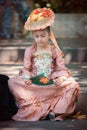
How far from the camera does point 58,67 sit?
5516 mm

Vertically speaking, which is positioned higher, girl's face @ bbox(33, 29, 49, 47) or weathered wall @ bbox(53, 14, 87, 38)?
girl's face @ bbox(33, 29, 49, 47)

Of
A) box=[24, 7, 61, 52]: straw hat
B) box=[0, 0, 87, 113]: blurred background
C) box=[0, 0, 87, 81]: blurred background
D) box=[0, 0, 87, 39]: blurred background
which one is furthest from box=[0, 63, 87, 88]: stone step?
box=[0, 0, 87, 39]: blurred background

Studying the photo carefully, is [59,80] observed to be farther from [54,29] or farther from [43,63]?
[54,29]

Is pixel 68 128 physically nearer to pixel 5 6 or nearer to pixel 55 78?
pixel 55 78

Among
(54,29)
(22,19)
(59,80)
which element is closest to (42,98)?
(59,80)

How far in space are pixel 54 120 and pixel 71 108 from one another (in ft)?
0.77

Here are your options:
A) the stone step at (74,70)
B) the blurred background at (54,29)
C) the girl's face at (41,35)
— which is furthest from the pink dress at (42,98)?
the blurred background at (54,29)

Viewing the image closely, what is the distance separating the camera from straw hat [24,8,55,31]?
5.39m

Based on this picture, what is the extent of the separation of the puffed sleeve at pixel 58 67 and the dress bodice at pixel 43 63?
0.06 metres

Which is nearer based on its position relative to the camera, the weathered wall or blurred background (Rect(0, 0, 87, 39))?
blurred background (Rect(0, 0, 87, 39))

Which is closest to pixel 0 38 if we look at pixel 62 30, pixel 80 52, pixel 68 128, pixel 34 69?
pixel 62 30

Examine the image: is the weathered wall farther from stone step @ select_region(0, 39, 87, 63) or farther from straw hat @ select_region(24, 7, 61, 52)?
straw hat @ select_region(24, 7, 61, 52)

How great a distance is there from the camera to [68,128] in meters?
4.85

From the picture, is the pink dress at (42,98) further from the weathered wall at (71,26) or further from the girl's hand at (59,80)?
the weathered wall at (71,26)
